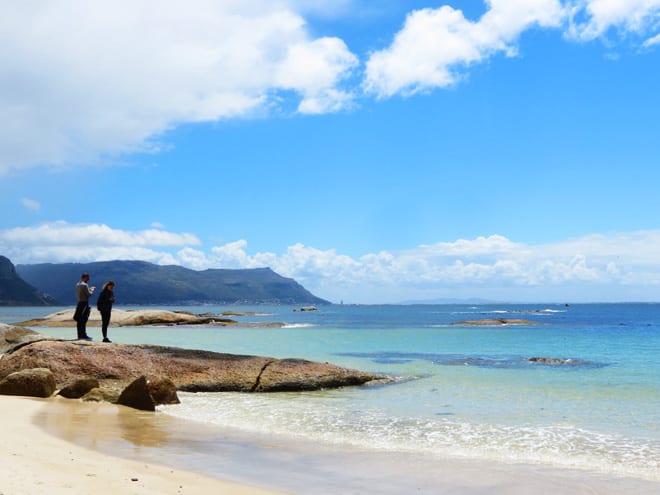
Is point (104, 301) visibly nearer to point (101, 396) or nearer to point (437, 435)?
point (101, 396)

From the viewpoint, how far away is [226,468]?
28.0 ft

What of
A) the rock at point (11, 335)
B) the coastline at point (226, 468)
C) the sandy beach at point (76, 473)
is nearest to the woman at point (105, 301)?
the coastline at point (226, 468)

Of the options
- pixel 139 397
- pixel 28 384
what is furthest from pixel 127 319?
pixel 139 397

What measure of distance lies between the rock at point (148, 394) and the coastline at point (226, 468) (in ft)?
7.57

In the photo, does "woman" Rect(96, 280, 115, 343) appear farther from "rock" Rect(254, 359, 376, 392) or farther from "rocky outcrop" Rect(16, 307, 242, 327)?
"rocky outcrop" Rect(16, 307, 242, 327)

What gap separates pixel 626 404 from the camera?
14648 millimetres

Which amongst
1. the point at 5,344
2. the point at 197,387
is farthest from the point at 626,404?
the point at 5,344

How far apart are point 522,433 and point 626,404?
4.75 meters

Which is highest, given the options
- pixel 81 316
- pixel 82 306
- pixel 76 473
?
pixel 82 306

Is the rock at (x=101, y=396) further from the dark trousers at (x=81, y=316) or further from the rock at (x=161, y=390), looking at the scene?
the dark trousers at (x=81, y=316)

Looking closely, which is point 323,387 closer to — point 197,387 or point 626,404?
point 197,387

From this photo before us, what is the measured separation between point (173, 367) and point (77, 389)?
8.56 feet

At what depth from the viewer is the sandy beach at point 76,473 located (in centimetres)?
667

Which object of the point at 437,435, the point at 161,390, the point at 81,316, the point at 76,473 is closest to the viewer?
the point at 76,473
